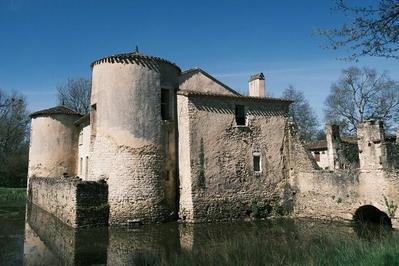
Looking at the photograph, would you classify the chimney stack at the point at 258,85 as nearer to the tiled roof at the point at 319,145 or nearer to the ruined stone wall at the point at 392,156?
the ruined stone wall at the point at 392,156

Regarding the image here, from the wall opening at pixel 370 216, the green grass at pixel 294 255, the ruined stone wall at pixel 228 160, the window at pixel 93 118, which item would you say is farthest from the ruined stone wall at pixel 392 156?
the window at pixel 93 118

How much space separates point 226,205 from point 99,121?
6971 millimetres

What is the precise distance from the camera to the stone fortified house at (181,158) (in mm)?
15820

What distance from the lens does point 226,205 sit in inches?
669

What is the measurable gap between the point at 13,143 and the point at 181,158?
3411cm

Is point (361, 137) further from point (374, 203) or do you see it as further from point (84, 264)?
point (84, 264)

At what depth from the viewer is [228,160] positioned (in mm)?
17375

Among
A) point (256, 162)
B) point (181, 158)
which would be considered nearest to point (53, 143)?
point (181, 158)

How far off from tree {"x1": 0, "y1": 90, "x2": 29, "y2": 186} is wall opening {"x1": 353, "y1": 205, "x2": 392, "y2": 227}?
35652 mm

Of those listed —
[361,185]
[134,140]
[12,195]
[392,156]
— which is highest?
[134,140]

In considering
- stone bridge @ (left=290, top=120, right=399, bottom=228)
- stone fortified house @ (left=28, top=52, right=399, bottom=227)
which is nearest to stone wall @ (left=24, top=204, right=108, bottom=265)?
stone fortified house @ (left=28, top=52, right=399, bottom=227)

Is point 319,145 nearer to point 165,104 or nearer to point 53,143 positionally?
point 165,104

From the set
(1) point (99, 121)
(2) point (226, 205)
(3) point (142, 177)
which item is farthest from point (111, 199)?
(2) point (226, 205)

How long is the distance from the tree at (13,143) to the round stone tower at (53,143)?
16.2 m
